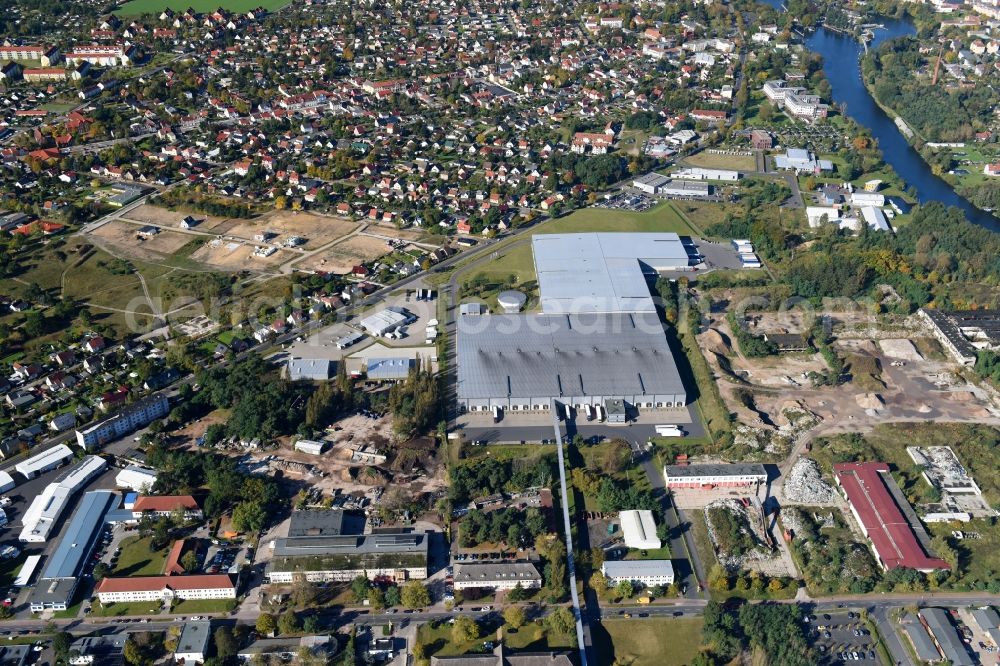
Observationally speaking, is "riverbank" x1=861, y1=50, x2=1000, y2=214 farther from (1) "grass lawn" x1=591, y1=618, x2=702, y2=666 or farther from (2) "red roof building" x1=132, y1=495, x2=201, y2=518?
(2) "red roof building" x1=132, y1=495, x2=201, y2=518

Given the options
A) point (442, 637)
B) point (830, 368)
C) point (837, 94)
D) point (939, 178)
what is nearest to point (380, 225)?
point (830, 368)

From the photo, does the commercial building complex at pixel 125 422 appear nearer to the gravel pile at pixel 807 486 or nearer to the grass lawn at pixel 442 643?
the grass lawn at pixel 442 643

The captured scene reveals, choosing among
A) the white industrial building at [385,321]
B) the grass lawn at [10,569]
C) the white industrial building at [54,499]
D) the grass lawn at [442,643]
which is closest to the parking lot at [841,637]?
the grass lawn at [442,643]

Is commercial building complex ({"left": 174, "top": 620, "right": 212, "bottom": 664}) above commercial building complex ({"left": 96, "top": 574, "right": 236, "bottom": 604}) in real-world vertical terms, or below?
below

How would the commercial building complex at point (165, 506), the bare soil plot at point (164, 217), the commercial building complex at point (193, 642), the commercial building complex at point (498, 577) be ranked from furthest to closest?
the bare soil plot at point (164, 217) → the commercial building complex at point (165, 506) → the commercial building complex at point (498, 577) → the commercial building complex at point (193, 642)

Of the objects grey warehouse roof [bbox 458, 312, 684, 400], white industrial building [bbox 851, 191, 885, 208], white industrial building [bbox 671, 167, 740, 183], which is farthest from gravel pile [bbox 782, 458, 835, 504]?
white industrial building [bbox 671, 167, 740, 183]

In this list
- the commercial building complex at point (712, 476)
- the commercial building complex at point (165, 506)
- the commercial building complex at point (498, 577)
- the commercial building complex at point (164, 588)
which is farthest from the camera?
the commercial building complex at point (712, 476)
